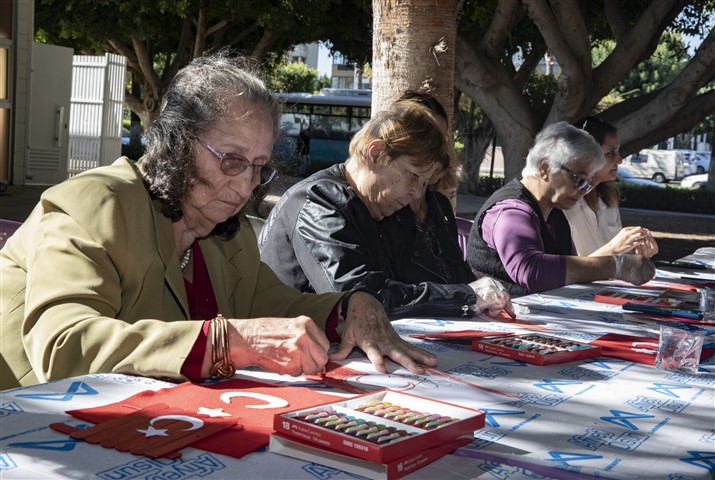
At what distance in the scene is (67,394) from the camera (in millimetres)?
2031

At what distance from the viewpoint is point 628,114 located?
37.0 ft

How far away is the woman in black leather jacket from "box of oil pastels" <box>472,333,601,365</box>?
65 cm

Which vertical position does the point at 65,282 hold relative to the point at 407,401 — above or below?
above

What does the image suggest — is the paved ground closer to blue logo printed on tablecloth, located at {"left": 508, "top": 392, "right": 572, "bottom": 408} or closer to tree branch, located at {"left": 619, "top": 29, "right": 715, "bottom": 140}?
tree branch, located at {"left": 619, "top": 29, "right": 715, "bottom": 140}

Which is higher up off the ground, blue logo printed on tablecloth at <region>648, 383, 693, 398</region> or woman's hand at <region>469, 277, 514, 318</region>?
woman's hand at <region>469, 277, 514, 318</region>

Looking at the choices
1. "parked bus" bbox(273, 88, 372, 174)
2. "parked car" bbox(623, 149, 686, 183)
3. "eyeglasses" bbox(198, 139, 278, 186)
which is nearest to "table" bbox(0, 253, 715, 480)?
"eyeglasses" bbox(198, 139, 278, 186)

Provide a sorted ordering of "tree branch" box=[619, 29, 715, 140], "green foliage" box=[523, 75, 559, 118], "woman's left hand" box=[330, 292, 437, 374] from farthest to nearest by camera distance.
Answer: "green foliage" box=[523, 75, 559, 118]
"tree branch" box=[619, 29, 715, 140]
"woman's left hand" box=[330, 292, 437, 374]

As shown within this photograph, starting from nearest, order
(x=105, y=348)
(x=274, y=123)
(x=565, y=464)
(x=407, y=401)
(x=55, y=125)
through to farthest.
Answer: (x=565, y=464), (x=407, y=401), (x=105, y=348), (x=274, y=123), (x=55, y=125)

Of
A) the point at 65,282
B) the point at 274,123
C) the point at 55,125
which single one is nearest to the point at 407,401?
the point at 65,282

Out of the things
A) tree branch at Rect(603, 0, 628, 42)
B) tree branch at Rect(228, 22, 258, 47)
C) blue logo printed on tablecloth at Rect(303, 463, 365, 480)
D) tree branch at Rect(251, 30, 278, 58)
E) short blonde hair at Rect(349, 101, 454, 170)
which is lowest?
blue logo printed on tablecloth at Rect(303, 463, 365, 480)

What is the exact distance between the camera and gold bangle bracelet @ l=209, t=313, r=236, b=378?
7.22ft

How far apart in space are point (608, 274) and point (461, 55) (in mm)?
6752

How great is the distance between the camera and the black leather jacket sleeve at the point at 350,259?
141 inches

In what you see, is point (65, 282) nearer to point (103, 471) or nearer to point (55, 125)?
point (103, 471)
